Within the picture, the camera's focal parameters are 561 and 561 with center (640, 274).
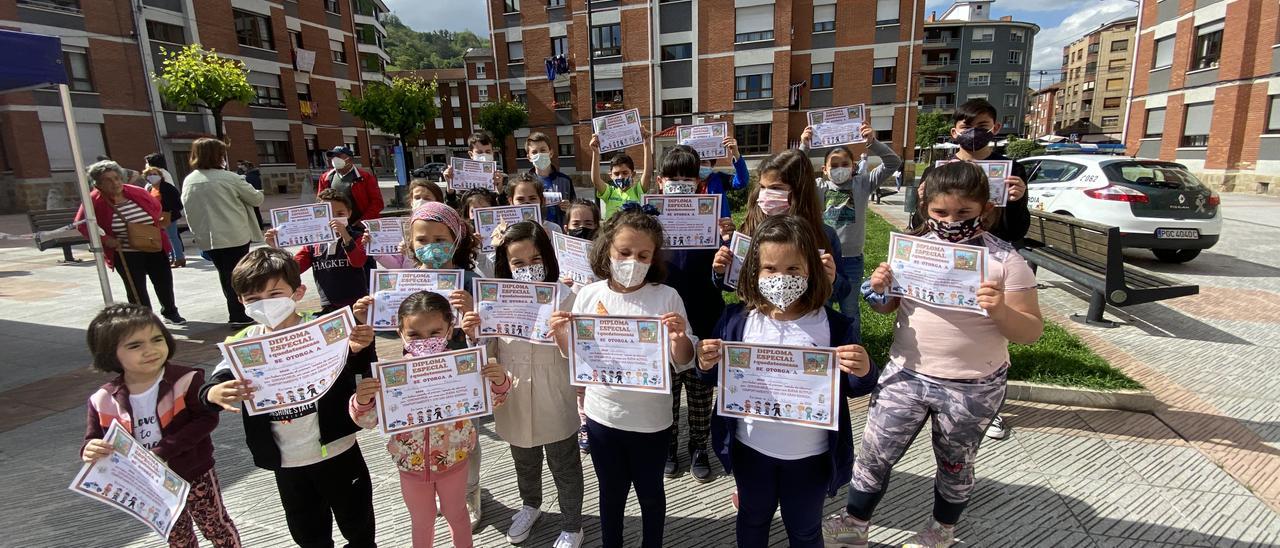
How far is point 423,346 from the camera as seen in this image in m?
2.43

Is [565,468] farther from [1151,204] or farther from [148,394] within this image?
[1151,204]

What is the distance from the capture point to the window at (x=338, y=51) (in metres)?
36.4

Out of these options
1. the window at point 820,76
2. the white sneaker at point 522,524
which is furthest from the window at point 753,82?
the white sneaker at point 522,524

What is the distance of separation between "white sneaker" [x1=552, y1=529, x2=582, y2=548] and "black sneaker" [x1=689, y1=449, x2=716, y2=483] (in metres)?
0.90

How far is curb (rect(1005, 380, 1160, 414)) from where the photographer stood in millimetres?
4082

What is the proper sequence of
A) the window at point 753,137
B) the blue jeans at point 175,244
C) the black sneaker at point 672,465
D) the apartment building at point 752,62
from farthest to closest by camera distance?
1. the window at point 753,137
2. the apartment building at point 752,62
3. the blue jeans at point 175,244
4. the black sneaker at point 672,465

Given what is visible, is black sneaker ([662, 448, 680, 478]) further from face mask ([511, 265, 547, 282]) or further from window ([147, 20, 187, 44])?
window ([147, 20, 187, 44])

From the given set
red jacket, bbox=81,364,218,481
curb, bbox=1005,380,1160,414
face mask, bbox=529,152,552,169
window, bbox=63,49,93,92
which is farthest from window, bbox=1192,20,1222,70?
window, bbox=63,49,93,92

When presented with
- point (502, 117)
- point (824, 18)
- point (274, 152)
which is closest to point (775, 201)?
point (824, 18)

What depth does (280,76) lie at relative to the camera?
31422 mm

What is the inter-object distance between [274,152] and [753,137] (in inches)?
1060

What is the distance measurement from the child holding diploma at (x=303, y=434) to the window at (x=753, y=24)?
3132 cm

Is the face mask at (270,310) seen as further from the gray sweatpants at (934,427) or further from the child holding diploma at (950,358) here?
the gray sweatpants at (934,427)

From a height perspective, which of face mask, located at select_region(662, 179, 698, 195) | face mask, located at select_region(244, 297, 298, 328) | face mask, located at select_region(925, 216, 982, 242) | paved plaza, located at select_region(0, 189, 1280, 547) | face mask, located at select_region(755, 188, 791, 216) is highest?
face mask, located at select_region(662, 179, 698, 195)
